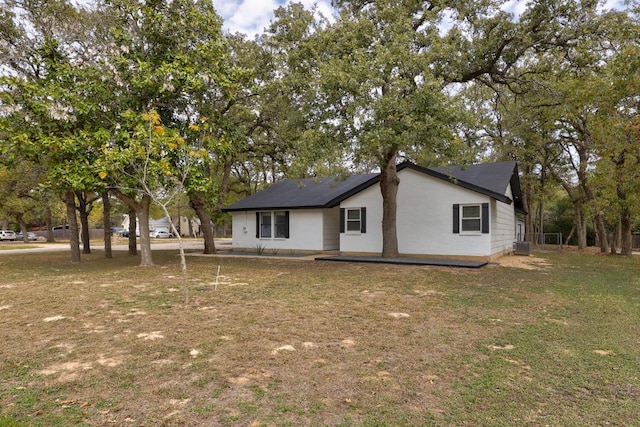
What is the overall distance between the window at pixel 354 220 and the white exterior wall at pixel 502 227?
4.88 metres

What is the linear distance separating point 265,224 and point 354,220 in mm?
5393

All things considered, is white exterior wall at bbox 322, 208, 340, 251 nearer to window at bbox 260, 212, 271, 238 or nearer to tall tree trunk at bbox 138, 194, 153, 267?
window at bbox 260, 212, 271, 238

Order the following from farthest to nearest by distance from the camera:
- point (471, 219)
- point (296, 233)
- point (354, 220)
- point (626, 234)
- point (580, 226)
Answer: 1. point (580, 226)
2. point (296, 233)
3. point (626, 234)
4. point (354, 220)
5. point (471, 219)

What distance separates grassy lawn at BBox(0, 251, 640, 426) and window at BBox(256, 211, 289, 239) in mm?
11054

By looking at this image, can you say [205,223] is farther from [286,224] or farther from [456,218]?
[456,218]

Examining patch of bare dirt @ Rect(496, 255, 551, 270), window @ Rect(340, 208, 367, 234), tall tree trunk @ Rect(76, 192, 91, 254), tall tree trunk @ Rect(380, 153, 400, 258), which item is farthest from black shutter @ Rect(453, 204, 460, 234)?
tall tree trunk @ Rect(76, 192, 91, 254)

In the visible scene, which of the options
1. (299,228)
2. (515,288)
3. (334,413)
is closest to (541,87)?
(515,288)

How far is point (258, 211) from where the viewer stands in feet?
64.7

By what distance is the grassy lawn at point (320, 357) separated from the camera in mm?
2953

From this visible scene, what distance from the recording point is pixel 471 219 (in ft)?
45.8

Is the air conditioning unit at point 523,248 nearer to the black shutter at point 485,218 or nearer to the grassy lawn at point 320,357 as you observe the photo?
the black shutter at point 485,218

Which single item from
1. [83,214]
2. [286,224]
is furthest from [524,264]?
[83,214]

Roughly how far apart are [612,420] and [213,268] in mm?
11050

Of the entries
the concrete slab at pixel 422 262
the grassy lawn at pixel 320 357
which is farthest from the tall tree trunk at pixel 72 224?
the concrete slab at pixel 422 262
